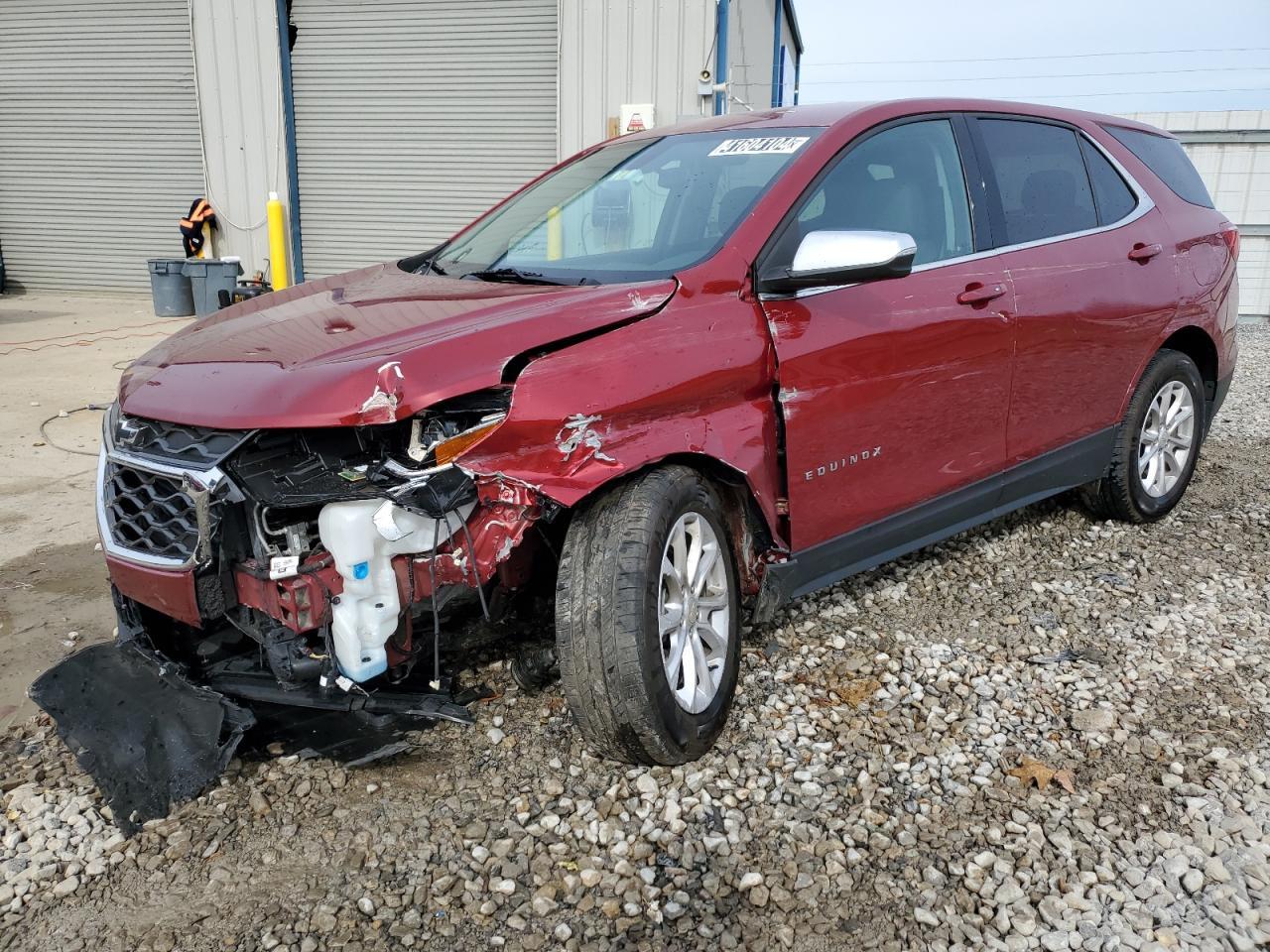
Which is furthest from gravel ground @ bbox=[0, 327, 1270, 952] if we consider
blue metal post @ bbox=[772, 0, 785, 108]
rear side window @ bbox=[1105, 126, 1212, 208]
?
blue metal post @ bbox=[772, 0, 785, 108]

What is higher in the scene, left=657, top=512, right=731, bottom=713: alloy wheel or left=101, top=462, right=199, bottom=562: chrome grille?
left=101, top=462, right=199, bottom=562: chrome grille

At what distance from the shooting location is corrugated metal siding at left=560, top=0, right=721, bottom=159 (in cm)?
1111

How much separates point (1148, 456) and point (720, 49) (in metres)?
7.99

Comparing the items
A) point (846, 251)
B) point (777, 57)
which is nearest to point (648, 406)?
point (846, 251)

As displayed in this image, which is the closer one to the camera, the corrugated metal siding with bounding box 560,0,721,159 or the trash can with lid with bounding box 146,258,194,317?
the corrugated metal siding with bounding box 560,0,721,159

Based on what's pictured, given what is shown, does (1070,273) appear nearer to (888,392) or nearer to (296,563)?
(888,392)

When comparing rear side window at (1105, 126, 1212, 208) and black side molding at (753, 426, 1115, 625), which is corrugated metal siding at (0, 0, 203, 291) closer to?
rear side window at (1105, 126, 1212, 208)

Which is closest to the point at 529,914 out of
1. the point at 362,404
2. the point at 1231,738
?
the point at 362,404

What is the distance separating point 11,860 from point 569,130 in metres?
10.7

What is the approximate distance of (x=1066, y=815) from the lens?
2596 millimetres

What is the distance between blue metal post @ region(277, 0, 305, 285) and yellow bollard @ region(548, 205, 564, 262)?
10.4 meters

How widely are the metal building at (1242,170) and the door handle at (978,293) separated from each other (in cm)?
1312

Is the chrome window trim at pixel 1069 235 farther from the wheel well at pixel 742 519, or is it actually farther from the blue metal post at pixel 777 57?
the blue metal post at pixel 777 57

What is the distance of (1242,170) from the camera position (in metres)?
14.4
